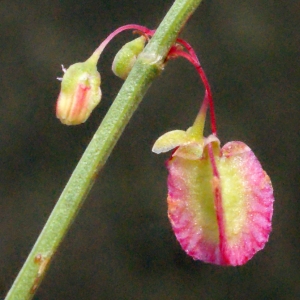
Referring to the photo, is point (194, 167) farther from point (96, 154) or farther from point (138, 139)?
point (138, 139)

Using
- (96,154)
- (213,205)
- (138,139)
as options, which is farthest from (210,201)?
(138,139)

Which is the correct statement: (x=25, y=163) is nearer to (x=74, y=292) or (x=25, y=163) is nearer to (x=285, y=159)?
(x=74, y=292)

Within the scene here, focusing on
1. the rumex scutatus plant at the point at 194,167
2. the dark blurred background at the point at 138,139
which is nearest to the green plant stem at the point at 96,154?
the rumex scutatus plant at the point at 194,167

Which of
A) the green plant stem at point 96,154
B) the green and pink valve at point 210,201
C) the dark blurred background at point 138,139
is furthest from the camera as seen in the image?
the dark blurred background at point 138,139

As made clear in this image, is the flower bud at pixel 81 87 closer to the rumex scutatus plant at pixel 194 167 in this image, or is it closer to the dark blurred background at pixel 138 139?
the rumex scutatus plant at pixel 194 167

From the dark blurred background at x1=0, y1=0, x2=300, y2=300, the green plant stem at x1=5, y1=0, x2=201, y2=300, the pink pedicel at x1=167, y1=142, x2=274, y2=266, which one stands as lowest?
the dark blurred background at x1=0, y1=0, x2=300, y2=300

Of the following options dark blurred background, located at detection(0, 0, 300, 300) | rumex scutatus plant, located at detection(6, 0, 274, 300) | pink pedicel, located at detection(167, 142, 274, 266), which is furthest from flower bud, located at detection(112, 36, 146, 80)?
dark blurred background, located at detection(0, 0, 300, 300)

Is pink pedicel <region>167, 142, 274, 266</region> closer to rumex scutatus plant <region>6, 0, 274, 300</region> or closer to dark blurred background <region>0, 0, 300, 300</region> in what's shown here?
rumex scutatus plant <region>6, 0, 274, 300</region>
